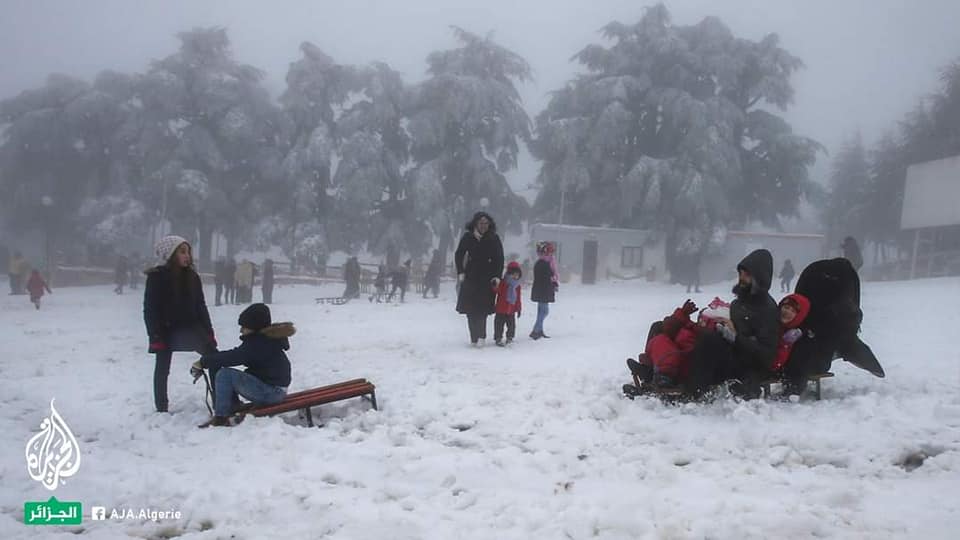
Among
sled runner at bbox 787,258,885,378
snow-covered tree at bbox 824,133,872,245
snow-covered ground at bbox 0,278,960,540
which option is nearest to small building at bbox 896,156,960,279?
snow-covered tree at bbox 824,133,872,245

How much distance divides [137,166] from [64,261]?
7.86 m

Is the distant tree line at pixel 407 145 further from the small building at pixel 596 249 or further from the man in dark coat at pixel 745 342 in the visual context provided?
the man in dark coat at pixel 745 342

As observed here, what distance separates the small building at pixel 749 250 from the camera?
39.3 meters

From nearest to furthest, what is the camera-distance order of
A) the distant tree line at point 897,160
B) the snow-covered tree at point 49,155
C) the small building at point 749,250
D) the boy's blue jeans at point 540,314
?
the boy's blue jeans at point 540,314
the small building at point 749,250
the snow-covered tree at point 49,155
the distant tree line at point 897,160

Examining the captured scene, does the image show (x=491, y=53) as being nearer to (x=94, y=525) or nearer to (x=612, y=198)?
(x=612, y=198)

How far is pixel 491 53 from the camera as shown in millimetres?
39906

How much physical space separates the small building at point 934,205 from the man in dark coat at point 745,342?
33.8 metres

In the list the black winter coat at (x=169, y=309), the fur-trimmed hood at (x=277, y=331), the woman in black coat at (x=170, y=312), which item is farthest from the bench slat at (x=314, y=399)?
the black winter coat at (x=169, y=309)

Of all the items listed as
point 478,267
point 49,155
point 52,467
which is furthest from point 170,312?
point 49,155

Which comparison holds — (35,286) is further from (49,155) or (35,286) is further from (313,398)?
(49,155)

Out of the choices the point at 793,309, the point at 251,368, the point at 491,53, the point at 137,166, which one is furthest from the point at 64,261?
the point at 793,309

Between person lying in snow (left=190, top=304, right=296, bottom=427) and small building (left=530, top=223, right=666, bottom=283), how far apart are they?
31.1m

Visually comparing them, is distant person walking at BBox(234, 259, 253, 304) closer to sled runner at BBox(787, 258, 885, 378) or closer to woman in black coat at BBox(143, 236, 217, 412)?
woman in black coat at BBox(143, 236, 217, 412)

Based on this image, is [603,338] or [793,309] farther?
[603,338]
